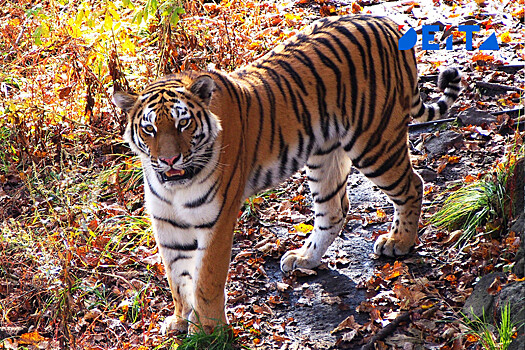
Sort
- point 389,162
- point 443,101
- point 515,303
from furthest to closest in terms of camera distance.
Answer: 1. point 443,101
2. point 389,162
3. point 515,303

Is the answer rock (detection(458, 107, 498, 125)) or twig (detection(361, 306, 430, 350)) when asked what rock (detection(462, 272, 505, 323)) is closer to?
twig (detection(361, 306, 430, 350))

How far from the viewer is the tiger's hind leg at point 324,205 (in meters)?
4.99

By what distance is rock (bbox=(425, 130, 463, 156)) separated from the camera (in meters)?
5.99

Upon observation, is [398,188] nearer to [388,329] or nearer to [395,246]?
[395,246]

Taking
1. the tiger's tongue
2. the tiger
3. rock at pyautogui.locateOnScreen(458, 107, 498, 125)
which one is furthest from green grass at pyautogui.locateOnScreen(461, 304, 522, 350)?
rock at pyautogui.locateOnScreen(458, 107, 498, 125)

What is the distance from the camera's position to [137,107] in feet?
13.0

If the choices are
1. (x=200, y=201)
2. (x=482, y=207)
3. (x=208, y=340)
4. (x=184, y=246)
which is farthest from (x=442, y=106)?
(x=208, y=340)

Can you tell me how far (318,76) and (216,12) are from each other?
461 cm

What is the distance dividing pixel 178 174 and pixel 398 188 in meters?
1.78

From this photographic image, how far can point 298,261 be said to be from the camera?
16.5 feet

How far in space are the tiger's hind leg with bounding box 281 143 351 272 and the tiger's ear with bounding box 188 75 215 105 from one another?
1265 millimetres

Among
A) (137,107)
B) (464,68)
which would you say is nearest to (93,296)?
(137,107)

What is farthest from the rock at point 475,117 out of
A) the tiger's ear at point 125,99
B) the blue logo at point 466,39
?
the tiger's ear at point 125,99

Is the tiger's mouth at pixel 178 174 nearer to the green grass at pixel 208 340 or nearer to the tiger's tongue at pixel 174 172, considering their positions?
the tiger's tongue at pixel 174 172
